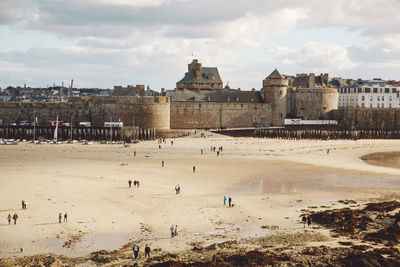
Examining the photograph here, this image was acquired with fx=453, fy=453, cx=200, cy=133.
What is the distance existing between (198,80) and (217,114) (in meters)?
12.1

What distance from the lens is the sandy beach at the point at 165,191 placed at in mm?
18359

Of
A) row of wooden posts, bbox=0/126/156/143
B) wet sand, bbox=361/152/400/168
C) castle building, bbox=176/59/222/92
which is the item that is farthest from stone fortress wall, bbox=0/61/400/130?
→ wet sand, bbox=361/152/400/168

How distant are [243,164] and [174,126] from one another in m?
25.0

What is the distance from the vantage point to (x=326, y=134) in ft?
191

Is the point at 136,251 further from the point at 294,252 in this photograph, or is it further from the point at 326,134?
the point at 326,134

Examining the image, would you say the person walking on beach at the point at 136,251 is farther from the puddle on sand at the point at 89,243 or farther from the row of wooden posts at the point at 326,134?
the row of wooden posts at the point at 326,134

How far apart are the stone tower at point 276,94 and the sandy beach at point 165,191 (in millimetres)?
17096

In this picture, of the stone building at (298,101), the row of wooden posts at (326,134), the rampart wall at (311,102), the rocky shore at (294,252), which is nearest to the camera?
the rocky shore at (294,252)

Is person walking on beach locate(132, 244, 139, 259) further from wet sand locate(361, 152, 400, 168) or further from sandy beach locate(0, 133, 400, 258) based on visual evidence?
wet sand locate(361, 152, 400, 168)

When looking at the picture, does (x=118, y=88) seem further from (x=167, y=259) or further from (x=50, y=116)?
(x=167, y=259)

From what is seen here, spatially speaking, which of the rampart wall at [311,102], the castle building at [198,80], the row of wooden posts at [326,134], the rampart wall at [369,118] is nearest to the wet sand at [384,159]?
the row of wooden posts at [326,134]

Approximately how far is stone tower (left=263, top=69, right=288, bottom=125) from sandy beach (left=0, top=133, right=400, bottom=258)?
17.1 m

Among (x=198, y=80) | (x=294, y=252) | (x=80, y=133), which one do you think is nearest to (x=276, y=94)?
(x=198, y=80)

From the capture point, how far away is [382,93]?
74812 millimetres
